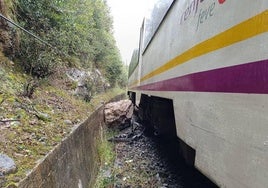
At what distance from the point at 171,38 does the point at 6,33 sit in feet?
10.6

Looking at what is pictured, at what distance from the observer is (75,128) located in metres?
4.08

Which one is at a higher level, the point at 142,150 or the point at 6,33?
the point at 6,33

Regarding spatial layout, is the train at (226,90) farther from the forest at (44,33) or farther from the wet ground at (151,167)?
the forest at (44,33)

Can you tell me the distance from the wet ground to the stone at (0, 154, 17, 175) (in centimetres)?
233

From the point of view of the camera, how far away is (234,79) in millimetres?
1626

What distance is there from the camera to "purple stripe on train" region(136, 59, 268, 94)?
1.38 m

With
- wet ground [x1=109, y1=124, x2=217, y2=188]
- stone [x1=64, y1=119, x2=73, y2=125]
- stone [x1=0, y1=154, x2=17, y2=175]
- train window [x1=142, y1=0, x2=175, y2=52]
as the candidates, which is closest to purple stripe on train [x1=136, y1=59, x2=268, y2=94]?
stone [x1=0, y1=154, x2=17, y2=175]

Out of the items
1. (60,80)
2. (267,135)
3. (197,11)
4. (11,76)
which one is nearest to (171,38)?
(197,11)

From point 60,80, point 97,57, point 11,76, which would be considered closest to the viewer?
point 11,76

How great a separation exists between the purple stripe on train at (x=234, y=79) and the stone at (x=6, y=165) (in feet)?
4.85

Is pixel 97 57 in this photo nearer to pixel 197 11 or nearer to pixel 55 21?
pixel 55 21

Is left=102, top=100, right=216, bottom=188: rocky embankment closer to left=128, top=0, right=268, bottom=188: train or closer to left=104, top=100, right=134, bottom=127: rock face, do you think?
left=104, top=100, right=134, bottom=127: rock face

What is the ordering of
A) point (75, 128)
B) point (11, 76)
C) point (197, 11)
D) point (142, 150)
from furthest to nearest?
point (142, 150) → point (11, 76) → point (75, 128) → point (197, 11)

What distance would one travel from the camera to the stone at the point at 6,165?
2219 mm
